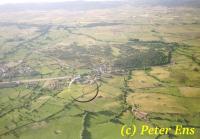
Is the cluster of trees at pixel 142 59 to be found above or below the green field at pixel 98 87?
above

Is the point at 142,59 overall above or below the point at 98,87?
above

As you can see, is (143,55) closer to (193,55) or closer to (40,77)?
(193,55)

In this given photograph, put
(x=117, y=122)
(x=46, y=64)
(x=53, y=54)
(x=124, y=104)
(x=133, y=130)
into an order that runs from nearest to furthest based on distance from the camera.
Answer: (x=133, y=130)
(x=117, y=122)
(x=124, y=104)
(x=46, y=64)
(x=53, y=54)

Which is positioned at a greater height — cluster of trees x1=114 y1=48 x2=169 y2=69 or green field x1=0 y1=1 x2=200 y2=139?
cluster of trees x1=114 y1=48 x2=169 y2=69

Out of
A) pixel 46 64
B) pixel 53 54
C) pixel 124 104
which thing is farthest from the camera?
pixel 53 54

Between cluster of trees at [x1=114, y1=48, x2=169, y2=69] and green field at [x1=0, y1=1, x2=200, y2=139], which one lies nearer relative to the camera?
green field at [x1=0, y1=1, x2=200, y2=139]

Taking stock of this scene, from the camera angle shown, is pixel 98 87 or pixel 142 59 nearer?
pixel 98 87

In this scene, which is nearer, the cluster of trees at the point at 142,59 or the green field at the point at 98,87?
the green field at the point at 98,87

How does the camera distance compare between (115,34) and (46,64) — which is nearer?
(46,64)

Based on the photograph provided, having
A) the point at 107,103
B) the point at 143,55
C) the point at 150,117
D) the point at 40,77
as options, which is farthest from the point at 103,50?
the point at 150,117

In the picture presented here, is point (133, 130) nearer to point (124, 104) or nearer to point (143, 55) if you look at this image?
point (124, 104)
